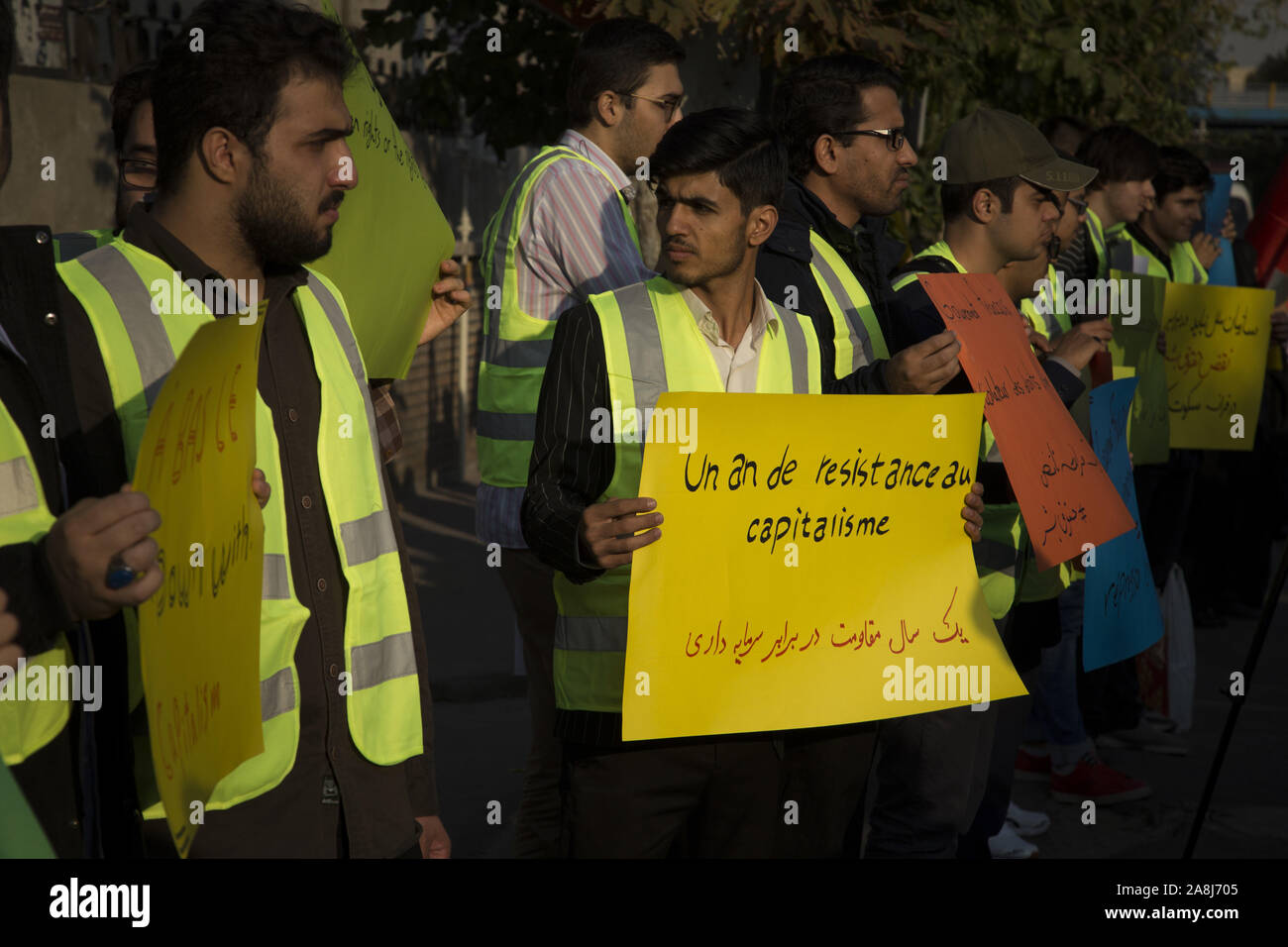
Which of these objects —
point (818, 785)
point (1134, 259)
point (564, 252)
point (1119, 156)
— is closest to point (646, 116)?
point (564, 252)

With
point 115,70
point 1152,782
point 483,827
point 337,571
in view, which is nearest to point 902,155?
point 337,571

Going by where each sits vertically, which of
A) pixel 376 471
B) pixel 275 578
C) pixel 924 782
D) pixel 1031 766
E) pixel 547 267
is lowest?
pixel 1031 766

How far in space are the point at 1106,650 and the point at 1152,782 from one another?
1859mm

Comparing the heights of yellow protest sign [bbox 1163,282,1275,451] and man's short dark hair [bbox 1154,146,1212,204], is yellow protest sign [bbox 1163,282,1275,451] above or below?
below

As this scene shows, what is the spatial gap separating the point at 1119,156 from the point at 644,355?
4364mm

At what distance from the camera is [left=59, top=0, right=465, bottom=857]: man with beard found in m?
2.22

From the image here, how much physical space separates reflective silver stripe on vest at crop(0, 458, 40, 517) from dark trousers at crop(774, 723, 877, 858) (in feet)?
5.53

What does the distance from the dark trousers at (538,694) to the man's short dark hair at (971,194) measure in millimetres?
1483

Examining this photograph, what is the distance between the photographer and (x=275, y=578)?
87.7 inches

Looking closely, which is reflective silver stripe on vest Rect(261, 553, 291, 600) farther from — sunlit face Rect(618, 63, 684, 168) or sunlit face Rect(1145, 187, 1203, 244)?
sunlit face Rect(1145, 187, 1203, 244)

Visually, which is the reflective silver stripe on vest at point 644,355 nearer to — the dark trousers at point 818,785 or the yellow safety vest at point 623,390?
the yellow safety vest at point 623,390

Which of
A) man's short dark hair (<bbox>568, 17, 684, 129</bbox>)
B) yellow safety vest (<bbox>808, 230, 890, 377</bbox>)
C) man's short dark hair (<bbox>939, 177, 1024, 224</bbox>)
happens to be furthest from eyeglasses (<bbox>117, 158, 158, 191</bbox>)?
man's short dark hair (<bbox>939, 177, 1024, 224</bbox>)

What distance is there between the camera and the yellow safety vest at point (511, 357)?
4160mm

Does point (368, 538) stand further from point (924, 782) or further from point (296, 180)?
point (924, 782)
